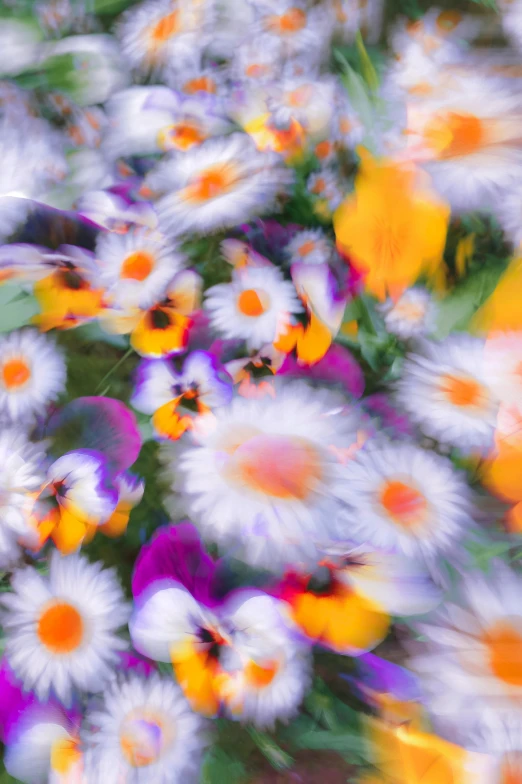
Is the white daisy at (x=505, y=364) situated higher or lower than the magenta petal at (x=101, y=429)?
higher

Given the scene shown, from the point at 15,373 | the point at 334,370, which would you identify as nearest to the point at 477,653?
the point at 334,370

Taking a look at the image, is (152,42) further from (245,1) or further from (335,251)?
(335,251)

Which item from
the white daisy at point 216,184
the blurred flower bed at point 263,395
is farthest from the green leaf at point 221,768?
the white daisy at point 216,184

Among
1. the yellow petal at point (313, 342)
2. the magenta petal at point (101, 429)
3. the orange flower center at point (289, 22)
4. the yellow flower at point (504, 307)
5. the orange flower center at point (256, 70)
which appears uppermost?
the orange flower center at point (289, 22)

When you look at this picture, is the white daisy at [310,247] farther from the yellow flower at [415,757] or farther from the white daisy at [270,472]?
the yellow flower at [415,757]

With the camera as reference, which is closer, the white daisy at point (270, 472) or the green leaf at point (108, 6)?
the white daisy at point (270, 472)

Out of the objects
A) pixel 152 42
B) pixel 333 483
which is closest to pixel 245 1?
pixel 152 42

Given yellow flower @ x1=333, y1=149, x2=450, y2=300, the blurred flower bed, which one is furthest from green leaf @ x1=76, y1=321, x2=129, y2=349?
yellow flower @ x1=333, y1=149, x2=450, y2=300
